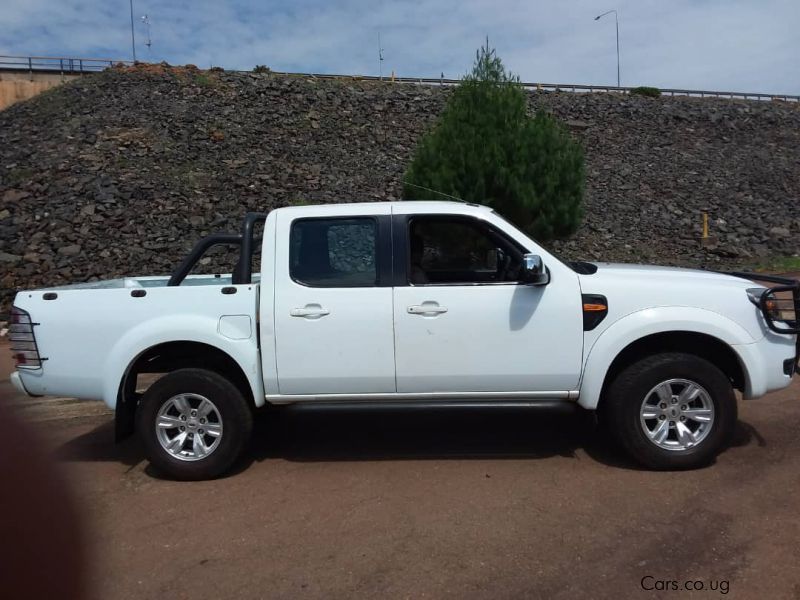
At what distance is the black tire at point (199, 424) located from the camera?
16.6 ft

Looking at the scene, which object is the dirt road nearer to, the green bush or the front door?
the front door

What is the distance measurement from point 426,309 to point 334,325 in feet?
2.24

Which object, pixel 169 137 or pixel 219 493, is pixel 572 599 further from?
pixel 169 137

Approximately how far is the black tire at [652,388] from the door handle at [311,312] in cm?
219

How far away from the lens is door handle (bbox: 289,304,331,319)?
499cm

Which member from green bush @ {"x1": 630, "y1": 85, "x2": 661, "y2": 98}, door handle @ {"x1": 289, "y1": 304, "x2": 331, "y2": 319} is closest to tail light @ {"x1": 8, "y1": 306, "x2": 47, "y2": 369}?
door handle @ {"x1": 289, "y1": 304, "x2": 331, "y2": 319}

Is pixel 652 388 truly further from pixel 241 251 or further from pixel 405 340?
pixel 241 251

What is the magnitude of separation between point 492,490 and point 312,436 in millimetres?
2012

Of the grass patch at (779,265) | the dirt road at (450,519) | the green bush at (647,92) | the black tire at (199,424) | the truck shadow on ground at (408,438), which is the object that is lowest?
the dirt road at (450,519)

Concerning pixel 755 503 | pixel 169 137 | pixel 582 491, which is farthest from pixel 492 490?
pixel 169 137

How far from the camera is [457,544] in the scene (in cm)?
397

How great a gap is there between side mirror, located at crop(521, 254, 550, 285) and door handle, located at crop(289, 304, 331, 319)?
1.45 meters

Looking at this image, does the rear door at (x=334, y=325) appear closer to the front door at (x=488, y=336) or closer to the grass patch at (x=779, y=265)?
the front door at (x=488, y=336)

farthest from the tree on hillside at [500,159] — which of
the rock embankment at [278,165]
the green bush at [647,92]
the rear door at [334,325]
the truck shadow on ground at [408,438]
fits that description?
the green bush at [647,92]
